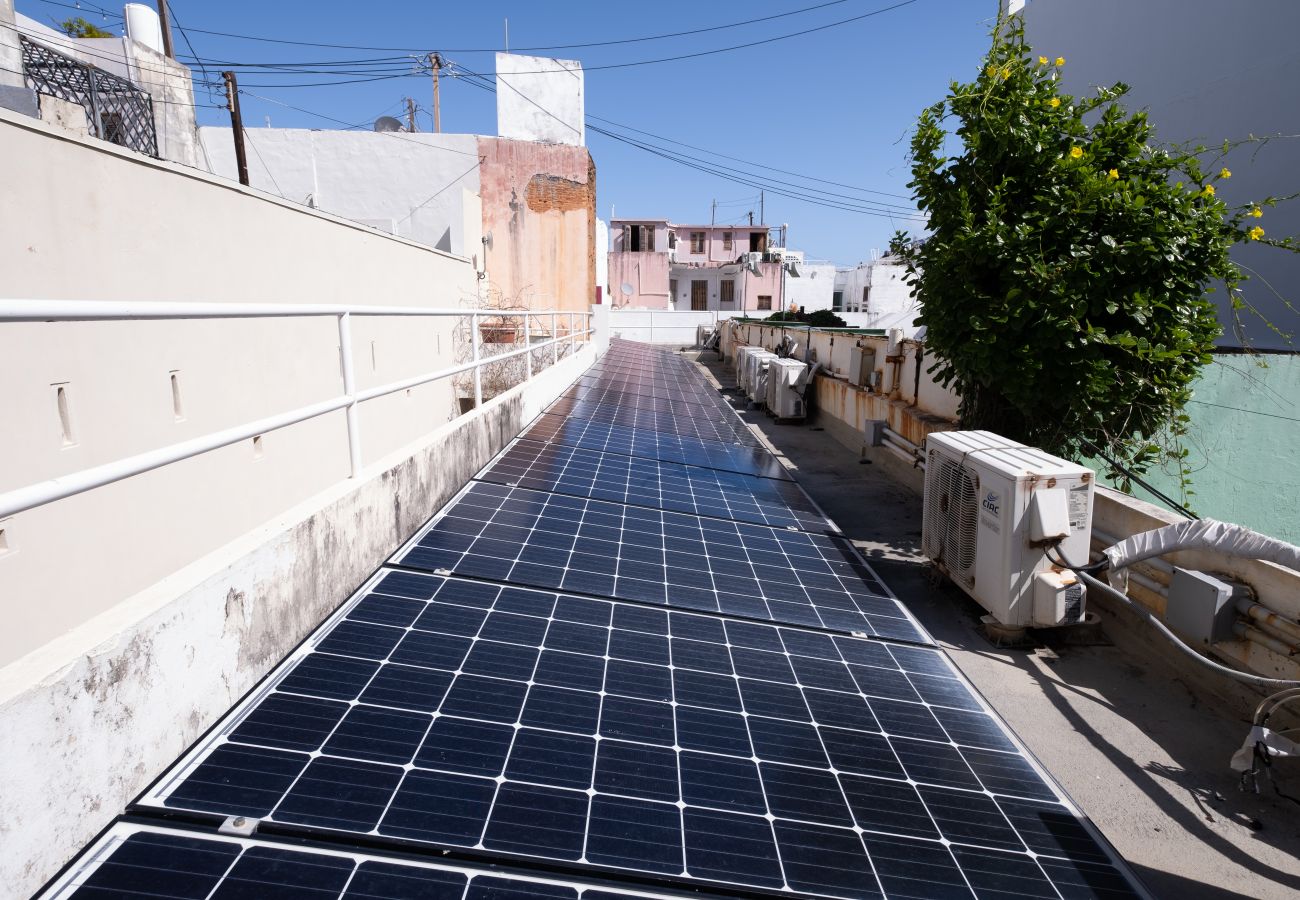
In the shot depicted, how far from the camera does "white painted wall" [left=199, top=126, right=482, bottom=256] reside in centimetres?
2603

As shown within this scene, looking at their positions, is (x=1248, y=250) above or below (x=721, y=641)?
above

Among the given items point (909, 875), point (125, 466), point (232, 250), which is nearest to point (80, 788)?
point (125, 466)

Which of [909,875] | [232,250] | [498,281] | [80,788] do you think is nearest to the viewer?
[80,788]

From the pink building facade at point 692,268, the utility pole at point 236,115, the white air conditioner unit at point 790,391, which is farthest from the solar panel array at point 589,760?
the pink building facade at point 692,268

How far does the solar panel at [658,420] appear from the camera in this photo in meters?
10.2

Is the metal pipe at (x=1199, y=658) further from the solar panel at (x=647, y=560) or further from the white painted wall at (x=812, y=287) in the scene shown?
the white painted wall at (x=812, y=287)

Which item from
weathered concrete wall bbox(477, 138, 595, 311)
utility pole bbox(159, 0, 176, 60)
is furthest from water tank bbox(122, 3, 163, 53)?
weathered concrete wall bbox(477, 138, 595, 311)

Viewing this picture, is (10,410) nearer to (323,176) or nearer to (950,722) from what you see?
(950,722)

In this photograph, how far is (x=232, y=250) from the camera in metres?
11.2

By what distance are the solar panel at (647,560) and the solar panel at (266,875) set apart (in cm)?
199

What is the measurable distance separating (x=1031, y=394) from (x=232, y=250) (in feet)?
36.6

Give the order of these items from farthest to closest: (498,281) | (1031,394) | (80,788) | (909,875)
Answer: (498,281) → (1031,394) → (909,875) → (80,788)

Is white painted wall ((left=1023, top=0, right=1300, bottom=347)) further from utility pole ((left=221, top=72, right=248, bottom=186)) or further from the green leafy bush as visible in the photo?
utility pole ((left=221, top=72, right=248, bottom=186))

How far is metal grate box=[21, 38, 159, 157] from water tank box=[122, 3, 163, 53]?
601 cm
